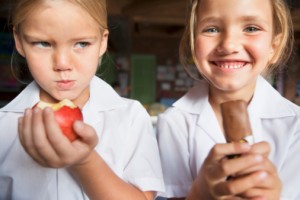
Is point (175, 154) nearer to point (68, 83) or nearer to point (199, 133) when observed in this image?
point (199, 133)

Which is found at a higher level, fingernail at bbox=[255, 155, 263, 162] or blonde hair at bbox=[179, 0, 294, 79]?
blonde hair at bbox=[179, 0, 294, 79]

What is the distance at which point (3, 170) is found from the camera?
2.85 ft

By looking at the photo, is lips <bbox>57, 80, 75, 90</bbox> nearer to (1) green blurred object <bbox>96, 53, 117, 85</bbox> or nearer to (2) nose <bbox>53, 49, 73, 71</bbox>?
(2) nose <bbox>53, 49, 73, 71</bbox>

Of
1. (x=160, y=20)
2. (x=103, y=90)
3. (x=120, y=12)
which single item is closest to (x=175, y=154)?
(x=103, y=90)

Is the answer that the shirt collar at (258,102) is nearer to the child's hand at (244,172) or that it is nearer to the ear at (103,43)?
the ear at (103,43)

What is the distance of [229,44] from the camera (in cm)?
81

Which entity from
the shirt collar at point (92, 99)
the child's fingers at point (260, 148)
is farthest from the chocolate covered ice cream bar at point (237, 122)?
the shirt collar at point (92, 99)

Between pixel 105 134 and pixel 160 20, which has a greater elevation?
pixel 160 20

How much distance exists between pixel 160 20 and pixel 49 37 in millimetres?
3994

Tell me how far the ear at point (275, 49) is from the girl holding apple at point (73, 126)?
330 mm

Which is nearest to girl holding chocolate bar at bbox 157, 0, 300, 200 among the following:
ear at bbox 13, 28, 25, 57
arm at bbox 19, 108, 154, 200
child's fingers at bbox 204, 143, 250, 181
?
child's fingers at bbox 204, 143, 250, 181

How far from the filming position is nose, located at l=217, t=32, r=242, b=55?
0.81 metres

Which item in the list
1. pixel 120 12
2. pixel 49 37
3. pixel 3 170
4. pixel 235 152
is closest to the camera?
pixel 235 152

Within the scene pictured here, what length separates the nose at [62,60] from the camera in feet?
2.45
